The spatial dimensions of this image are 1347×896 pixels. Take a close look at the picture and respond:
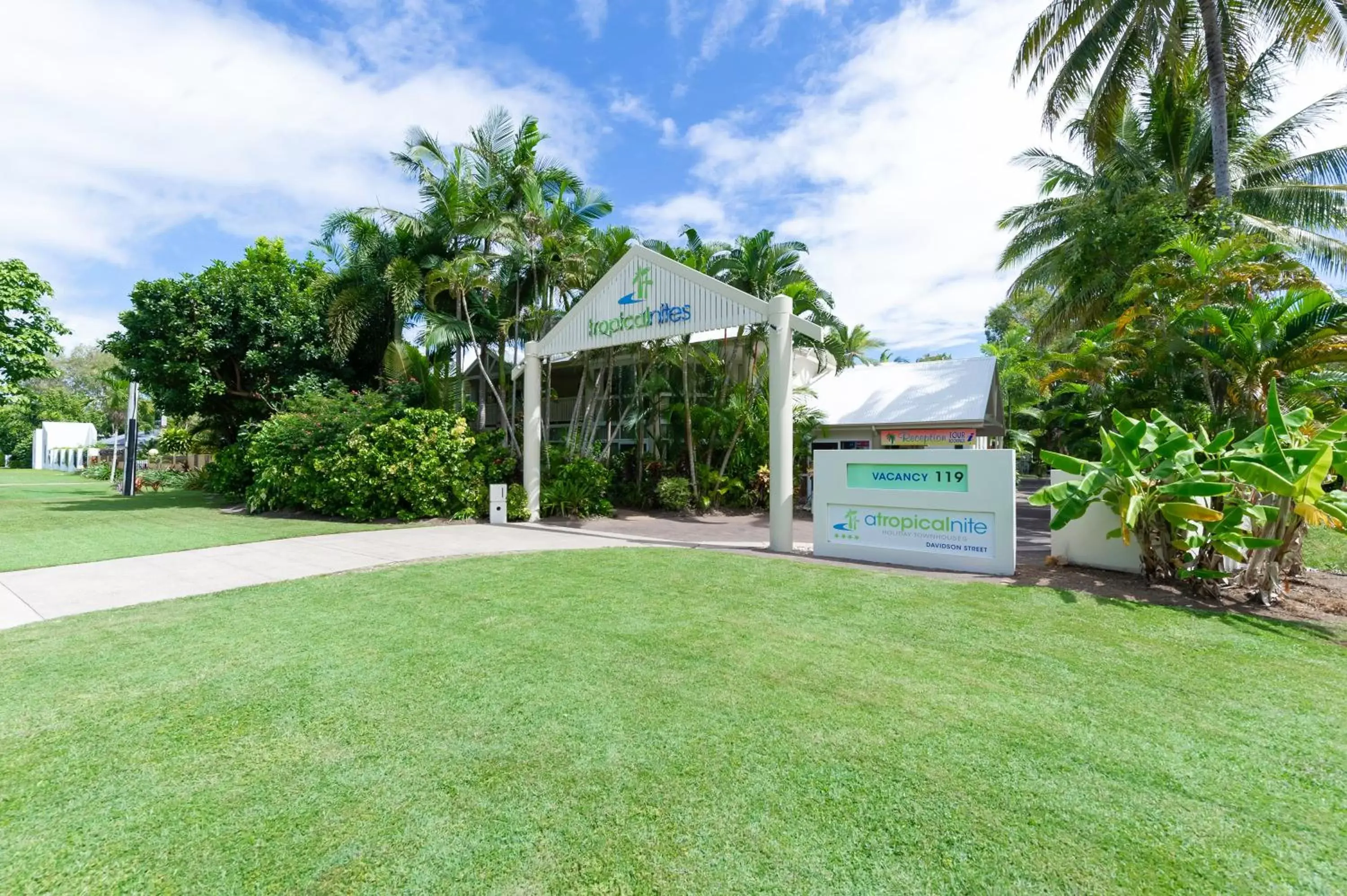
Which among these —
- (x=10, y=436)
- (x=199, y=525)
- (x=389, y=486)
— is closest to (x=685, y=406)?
(x=389, y=486)

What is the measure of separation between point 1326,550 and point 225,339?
2478 centimetres

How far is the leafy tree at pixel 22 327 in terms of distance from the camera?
53.4ft

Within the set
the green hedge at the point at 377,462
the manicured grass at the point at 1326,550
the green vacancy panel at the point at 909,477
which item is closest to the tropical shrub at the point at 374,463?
the green hedge at the point at 377,462

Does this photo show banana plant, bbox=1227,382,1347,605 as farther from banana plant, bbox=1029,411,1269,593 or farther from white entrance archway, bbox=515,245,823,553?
white entrance archway, bbox=515,245,823,553

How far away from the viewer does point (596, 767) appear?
283 cm

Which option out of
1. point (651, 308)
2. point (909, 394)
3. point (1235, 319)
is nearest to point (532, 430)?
point (651, 308)

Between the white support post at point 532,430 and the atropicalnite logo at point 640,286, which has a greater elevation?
the atropicalnite logo at point 640,286

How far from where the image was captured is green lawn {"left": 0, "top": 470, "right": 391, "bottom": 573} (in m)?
8.68

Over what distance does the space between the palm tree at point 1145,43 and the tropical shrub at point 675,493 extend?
41.6 feet

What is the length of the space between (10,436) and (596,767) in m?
70.6

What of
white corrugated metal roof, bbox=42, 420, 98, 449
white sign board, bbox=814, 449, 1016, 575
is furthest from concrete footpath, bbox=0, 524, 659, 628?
white corrugated metal roof, bbox=42, 420, 98, 449

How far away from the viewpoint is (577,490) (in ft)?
46.1

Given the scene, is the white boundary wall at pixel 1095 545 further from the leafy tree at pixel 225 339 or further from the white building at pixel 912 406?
the leafy tree at pixel 225 339

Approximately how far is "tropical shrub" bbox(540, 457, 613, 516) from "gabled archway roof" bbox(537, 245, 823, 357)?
2831 mm
